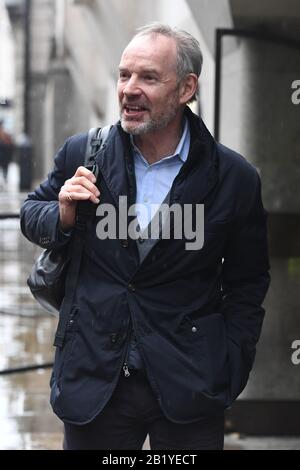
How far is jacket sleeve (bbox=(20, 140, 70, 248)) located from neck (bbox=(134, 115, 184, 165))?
27 centimetres

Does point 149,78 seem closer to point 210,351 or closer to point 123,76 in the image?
point 123,76

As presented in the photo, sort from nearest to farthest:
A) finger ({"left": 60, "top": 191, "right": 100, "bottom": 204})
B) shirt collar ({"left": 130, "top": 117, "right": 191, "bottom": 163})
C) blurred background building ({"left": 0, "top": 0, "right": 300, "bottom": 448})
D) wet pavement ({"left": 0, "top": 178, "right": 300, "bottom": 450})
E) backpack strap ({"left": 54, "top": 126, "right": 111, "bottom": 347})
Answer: finger ({"left": 60, "top": 191, "right": 100, "bottom": 204})
backpack strap ({"left": 54, "top": 126, "right": 111, "bottom": 347})
shirt collar ({"left": 130, "top": 117, "right": 191, "bottom": 163})
blurred background building ({"left": 0, "top": 0, "right": 300, "bottom": 448})
wet pavement ({"left": 0, "top": 178, "right": 300, "bottom": 450})

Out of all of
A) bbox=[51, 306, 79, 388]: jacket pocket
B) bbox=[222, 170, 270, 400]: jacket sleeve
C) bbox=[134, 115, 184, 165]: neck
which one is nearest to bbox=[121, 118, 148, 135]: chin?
bbox=[134, 115, 184, 165]: neck

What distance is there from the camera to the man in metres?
3.20

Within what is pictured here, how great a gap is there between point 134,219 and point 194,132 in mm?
387

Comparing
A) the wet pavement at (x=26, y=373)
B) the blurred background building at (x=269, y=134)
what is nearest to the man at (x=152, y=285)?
the blurred background building at (x=269, y=134)

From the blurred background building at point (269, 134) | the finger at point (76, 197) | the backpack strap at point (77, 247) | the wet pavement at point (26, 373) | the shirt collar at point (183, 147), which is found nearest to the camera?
the finger at point (76, 197)

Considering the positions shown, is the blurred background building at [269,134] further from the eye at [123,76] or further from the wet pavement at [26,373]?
the eye at [123,76]

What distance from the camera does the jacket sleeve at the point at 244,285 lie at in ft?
11.1

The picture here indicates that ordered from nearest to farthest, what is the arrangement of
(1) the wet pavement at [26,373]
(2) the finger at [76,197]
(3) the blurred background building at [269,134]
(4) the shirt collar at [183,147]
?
(2) the finger at [76,197]
(4) the shirt collar at [183,147]
(3) the blurred background building at [269,134]
(1) the wet pavement at [26,373]

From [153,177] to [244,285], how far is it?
50cm

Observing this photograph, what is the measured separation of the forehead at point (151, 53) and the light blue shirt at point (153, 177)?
285 mm

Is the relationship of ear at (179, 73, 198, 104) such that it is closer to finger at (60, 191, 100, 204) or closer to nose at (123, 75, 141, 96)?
nose at (123, 75, 141, 96)

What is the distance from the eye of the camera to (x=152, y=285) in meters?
3.25
